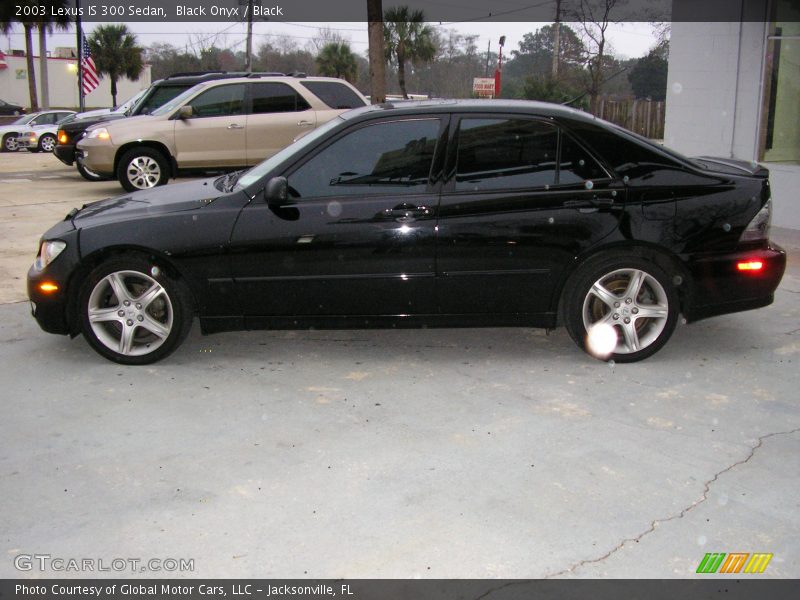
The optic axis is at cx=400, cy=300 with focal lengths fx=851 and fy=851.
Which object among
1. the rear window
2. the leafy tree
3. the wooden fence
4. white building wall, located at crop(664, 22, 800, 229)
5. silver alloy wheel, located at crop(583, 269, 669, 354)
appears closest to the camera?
silver alloy wheel, located at crop(583, 269, 669, 354)

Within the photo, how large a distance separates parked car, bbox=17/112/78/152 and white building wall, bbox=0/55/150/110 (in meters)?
37.2

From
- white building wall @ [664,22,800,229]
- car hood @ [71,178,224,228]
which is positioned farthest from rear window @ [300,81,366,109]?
car hood @ [71,178,224,228]

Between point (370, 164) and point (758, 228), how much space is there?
2533mm

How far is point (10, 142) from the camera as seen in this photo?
28.0 metres

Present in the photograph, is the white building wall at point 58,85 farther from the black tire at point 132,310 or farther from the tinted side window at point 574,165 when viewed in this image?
the tinted side window at point 574,165

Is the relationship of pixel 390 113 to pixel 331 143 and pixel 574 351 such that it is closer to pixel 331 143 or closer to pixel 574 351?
Answer: pixel 331 143

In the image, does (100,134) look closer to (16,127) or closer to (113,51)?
(16,127)

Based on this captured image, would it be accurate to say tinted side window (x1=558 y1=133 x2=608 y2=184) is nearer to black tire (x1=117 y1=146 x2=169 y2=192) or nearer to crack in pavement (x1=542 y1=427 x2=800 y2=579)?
crack in pavement (x1=542 y1=427 x2=800 y2=579)

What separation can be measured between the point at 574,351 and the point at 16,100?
234 feet

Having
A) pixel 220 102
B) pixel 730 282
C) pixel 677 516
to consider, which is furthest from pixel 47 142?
pixel 677 516

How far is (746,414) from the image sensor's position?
470 centimetres

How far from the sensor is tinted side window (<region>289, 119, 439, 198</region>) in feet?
17.6

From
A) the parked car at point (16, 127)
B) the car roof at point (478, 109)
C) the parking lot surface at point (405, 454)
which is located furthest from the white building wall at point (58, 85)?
the parking lot surface at point (405, 454)

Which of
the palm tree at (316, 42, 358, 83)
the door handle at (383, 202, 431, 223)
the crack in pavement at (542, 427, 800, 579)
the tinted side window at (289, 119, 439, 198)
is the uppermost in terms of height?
the palm tree at (316, 42, 358, 83)
